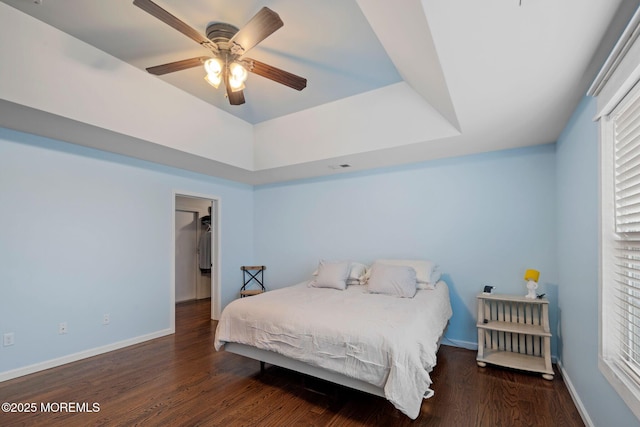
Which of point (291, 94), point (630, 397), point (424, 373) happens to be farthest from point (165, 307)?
point (630, 397)

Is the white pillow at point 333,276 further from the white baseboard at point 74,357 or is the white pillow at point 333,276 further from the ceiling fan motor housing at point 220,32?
the ceiling fan motor housing at point 220,32

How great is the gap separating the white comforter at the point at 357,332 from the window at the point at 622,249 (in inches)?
37.1

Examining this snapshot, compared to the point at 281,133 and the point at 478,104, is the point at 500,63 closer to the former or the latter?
the point at 478,104

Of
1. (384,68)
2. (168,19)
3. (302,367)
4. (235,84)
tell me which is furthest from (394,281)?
(168,19)

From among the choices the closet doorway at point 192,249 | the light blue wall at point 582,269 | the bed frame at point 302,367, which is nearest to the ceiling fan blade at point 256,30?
the light blue wall at point 582,269

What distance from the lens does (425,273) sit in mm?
3338

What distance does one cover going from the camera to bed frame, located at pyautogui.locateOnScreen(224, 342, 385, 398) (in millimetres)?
2076

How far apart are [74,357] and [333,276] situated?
9.40ft

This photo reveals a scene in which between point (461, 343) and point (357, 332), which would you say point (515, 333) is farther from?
point (357, 332)

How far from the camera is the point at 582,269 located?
2141 millimetres

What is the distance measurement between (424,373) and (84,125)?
334 cm

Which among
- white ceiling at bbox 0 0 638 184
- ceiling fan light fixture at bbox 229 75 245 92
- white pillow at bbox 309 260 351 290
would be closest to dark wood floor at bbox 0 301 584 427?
white pillow at bbox 309 260 351 290

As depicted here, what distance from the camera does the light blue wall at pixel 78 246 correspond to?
2.83 meters

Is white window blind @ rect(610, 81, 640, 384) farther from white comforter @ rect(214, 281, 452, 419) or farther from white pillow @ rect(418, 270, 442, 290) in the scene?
white pillow @ rect(418, 270, 442, 290)
